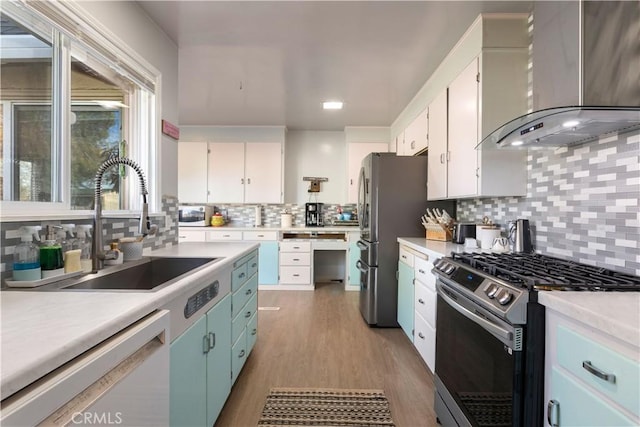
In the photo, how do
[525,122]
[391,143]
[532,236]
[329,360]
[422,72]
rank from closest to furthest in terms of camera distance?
1. [525,122]
2. [532,236]
3. [329,360]
4. [422,72]
5. [391,143]

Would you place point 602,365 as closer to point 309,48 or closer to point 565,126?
point 565,126

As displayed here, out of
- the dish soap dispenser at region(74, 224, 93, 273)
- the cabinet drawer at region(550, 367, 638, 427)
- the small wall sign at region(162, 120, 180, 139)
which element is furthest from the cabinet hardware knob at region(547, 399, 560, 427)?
the small wall sign at region(162, 120, 180, 139)

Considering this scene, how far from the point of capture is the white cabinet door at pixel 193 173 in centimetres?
459

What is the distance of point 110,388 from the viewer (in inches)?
26.5

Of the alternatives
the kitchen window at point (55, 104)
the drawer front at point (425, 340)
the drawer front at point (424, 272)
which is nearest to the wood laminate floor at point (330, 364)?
the drawer front at point (425, 340)

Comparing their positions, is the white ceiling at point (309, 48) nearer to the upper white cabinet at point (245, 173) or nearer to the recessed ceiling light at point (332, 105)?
the recessed ceiling light at point (332, 105)

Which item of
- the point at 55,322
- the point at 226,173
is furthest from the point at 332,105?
the point at 55,322

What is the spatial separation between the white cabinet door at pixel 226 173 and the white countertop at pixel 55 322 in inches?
143

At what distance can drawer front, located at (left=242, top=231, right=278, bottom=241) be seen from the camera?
170 inches

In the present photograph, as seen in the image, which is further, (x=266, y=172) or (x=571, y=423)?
(x=266, y=172)

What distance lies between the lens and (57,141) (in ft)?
4.55

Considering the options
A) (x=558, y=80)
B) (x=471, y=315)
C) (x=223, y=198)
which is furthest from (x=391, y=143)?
(x=471, y=315)

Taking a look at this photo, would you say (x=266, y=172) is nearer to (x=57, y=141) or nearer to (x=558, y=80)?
(x=57, y=141)

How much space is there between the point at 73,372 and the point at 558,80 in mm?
1975
